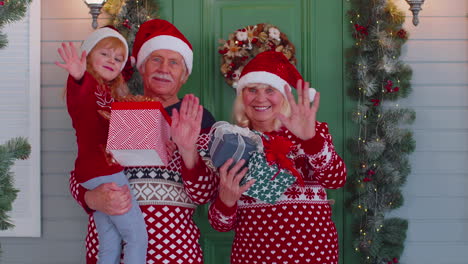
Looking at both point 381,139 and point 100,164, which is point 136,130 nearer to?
point 100,164

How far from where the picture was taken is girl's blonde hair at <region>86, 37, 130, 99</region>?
239cm

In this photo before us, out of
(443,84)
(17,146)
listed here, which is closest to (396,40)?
(443,84)

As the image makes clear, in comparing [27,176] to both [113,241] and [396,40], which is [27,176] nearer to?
[113,241]

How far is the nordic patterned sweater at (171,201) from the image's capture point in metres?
2.28

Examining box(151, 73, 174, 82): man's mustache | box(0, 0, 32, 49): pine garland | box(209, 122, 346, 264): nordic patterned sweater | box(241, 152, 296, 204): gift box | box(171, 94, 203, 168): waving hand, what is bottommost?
box(209, 122, 346, 264): nordic patterned sweater

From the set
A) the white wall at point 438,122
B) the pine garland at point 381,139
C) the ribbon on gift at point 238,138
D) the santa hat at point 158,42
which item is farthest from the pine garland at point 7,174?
the white wall at point 438,122

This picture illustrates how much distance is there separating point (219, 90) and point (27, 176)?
1.27 m

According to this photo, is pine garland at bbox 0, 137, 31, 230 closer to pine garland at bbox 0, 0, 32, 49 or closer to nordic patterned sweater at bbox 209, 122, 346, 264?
pine garland at bbox 0, 0, 32, 49

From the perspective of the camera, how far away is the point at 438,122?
322 centimetres

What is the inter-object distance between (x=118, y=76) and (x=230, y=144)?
715 millimetres

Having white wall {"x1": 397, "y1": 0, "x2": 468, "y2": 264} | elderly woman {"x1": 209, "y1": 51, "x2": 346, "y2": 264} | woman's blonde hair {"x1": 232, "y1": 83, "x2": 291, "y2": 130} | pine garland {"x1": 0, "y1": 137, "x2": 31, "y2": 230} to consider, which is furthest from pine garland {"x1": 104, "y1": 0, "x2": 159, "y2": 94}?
white wall {"x1": 397, "y1": 0, "x2": 468, "y2": 264}

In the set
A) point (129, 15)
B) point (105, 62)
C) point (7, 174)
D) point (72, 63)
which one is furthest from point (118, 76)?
point (7, 174)

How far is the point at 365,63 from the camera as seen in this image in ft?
10.2

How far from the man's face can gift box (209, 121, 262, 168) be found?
0.39m
